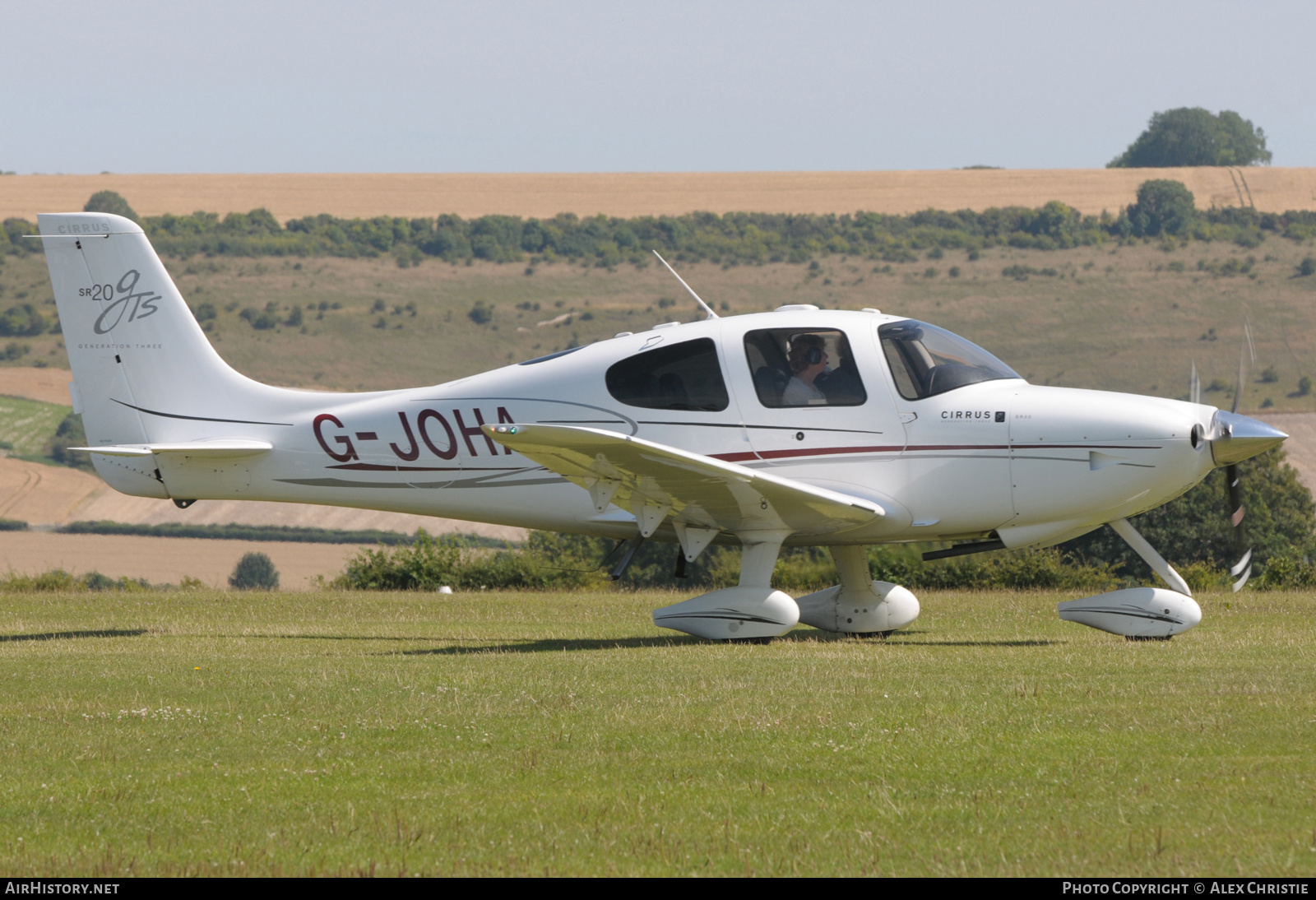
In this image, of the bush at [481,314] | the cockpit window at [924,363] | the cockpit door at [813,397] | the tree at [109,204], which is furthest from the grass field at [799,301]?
the cockpit door at [813,397]

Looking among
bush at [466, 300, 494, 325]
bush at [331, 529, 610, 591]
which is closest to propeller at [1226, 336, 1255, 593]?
bush at [331, 529, 610, 591]

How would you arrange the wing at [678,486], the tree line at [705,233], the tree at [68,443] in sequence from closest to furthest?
the wing at [678,486] < the tree at [68,443] < the tree line at [705,233]

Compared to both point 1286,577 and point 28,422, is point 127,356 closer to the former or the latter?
point 1286,577

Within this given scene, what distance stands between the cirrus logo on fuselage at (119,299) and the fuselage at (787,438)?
205 centimetres

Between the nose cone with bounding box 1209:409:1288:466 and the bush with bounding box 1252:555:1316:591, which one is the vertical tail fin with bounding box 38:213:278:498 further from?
the bush with bounding box 1252:555:1316:591

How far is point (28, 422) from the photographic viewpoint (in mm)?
77062

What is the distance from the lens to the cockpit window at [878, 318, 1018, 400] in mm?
12211

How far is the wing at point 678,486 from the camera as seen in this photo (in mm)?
10906

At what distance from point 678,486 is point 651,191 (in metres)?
114

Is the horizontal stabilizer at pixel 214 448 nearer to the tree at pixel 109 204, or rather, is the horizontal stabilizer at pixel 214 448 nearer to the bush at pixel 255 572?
the bush at pixel 255 572

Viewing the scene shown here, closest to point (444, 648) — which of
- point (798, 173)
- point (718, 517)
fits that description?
point (718, 517)

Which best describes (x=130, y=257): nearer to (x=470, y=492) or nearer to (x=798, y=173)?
(x=470, y=492)

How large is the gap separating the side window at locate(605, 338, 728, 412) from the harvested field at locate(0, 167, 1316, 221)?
106370 millimetres

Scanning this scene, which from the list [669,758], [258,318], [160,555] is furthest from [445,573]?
[258,318]
